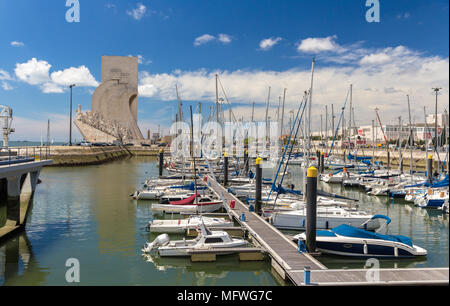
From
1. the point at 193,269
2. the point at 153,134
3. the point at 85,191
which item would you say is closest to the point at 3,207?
the point at 85,191

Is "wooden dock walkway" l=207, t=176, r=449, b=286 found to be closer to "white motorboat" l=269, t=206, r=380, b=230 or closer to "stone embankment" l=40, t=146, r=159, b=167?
"white motorboat" l=269, t=206, r=380, b=230

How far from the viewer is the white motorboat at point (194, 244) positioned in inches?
629

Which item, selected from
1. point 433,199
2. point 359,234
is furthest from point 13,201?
point 433,199

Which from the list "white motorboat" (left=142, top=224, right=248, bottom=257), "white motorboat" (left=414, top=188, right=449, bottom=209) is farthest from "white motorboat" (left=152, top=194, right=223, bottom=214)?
"white motorboat" (left=414, top=188, right=449, bottom=209)

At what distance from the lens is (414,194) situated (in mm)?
30734

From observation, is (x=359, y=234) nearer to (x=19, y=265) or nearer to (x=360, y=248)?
(x=360, y=248)

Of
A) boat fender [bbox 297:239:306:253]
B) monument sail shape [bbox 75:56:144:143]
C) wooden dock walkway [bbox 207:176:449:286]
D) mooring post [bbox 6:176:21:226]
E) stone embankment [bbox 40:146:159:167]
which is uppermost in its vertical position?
monument sail shape [bbox 75:56:144:143]

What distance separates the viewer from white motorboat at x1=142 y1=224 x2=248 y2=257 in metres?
16.0

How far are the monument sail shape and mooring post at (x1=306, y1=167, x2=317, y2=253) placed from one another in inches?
4311

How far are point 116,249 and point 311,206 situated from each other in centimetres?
982

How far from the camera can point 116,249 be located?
17453 mm

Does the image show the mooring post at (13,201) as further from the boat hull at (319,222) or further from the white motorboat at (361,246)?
the white motorboat at (361,246)

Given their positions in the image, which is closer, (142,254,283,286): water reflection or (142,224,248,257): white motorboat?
(142,254,283,286): water reflection
